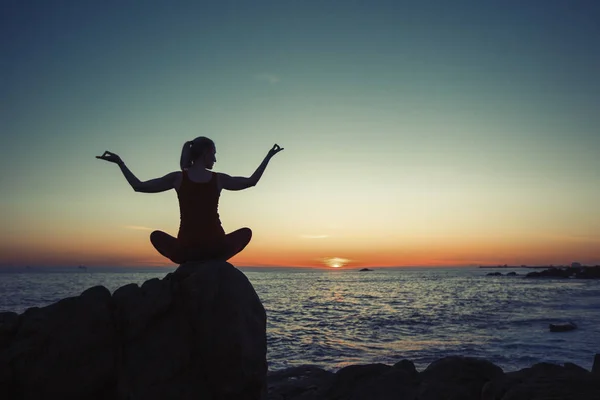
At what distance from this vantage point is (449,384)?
388 inches

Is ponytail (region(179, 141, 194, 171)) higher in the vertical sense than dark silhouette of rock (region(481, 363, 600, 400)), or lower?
higher

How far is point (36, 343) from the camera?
567cm

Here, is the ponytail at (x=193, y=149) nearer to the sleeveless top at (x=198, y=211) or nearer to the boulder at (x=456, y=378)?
the sleeveless top at (x=198, y=211)

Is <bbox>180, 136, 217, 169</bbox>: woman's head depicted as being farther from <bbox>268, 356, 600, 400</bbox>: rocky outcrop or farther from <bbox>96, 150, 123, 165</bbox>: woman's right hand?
<bbox>268, 356, 600, 400</bbox>: rocky outcrop

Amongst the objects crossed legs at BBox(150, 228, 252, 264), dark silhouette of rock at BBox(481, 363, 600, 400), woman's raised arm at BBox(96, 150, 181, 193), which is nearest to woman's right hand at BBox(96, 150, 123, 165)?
woman's raised arm at BBox(96, 150, 181, 193)

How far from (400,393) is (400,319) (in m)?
21.8

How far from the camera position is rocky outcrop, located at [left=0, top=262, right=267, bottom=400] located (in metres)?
5.64

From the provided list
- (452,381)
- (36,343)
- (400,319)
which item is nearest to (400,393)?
(452,381)

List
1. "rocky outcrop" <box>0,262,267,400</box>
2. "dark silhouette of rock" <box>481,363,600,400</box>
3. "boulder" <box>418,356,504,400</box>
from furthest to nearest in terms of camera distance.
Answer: "boulder" <box>418,356,504,400</box>, "dark silhouette of rock" <box>481,363,600,400</box>, "rocky outcrop" <box>0,262,267,400</box>

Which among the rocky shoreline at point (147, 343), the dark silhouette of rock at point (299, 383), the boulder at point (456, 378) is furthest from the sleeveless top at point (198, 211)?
the boulder at point (456, 378)

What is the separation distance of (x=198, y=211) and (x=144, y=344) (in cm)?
195

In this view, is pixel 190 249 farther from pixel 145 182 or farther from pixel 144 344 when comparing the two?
pixel 144 344

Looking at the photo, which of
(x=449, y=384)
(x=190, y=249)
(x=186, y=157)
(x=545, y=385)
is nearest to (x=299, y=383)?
(x=449, y=384)

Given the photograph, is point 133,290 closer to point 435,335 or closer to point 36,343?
point 36,343
